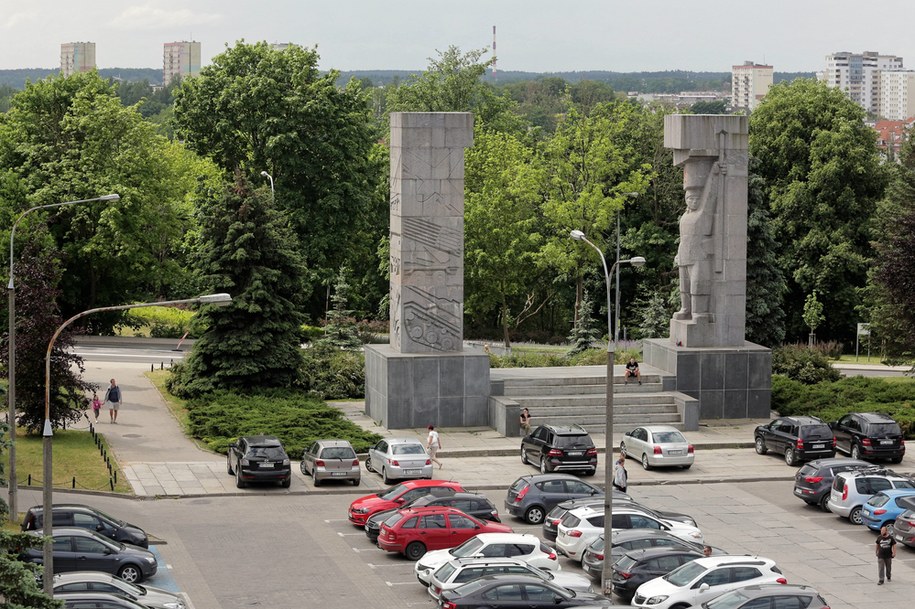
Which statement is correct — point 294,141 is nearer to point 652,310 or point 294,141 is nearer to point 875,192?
point 652,310

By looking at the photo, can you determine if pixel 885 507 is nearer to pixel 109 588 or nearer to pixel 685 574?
pixel 685 574

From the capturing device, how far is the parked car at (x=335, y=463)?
43781 millimetres

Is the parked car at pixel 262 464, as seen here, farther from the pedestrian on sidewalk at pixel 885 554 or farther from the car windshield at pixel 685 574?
the pedestrian on sidewalk at pixel 885 554

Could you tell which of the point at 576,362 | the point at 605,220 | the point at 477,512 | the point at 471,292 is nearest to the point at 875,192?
the point at 605,220

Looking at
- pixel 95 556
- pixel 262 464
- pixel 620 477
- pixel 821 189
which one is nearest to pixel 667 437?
pixel 620 477

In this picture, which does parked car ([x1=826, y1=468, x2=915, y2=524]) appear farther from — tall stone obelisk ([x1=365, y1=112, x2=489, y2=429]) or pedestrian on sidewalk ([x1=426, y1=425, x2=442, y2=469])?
tall stone obelisk ([x1=365, y1=112, x2=489, y2=429])

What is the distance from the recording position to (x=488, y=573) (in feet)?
102

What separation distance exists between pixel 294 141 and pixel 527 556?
152 ft

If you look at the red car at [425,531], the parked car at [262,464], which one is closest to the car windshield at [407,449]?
the parked car at [262,464]

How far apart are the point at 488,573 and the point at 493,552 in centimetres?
192

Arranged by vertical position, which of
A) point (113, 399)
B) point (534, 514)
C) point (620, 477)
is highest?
point (113, 399)

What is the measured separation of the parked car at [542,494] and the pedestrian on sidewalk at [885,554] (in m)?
8.03

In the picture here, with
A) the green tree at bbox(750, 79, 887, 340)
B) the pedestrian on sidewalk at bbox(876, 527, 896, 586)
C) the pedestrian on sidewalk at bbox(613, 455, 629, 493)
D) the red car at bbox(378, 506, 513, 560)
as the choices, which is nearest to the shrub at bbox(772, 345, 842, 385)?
the pedestrian on sidewalk at bbox(613, 455, 629, 493)

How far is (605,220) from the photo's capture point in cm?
7788
